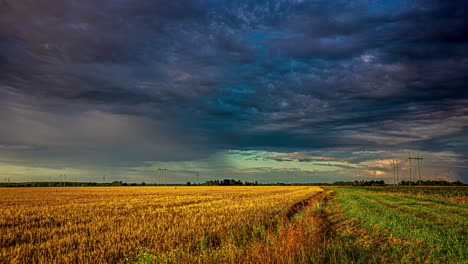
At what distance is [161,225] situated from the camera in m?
12.1

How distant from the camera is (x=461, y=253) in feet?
27.9

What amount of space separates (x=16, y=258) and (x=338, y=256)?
8489mm

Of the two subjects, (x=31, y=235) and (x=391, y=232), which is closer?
(x=31, y=235)

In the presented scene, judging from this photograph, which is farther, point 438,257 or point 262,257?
point 438,257

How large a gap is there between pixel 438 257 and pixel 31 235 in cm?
1403

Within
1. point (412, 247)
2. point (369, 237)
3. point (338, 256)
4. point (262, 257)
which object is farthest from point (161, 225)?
point (412, 247)

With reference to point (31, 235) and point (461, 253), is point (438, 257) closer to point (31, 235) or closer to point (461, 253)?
point (461, 253)

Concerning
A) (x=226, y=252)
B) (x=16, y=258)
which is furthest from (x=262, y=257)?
(x=16, y=258)

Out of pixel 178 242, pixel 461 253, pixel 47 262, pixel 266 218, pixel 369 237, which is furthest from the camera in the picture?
pixel 266 218

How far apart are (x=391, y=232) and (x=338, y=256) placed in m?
6.19

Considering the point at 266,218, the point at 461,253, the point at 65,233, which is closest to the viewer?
the point at 461,253

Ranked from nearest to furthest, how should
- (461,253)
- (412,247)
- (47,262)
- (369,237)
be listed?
(47,262)
(461,253)
(412,247)
(369,237)

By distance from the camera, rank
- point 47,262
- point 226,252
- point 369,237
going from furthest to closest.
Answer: point 369,237 → point 226,252 → point 47,262

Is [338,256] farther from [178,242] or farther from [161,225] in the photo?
[161,225]
